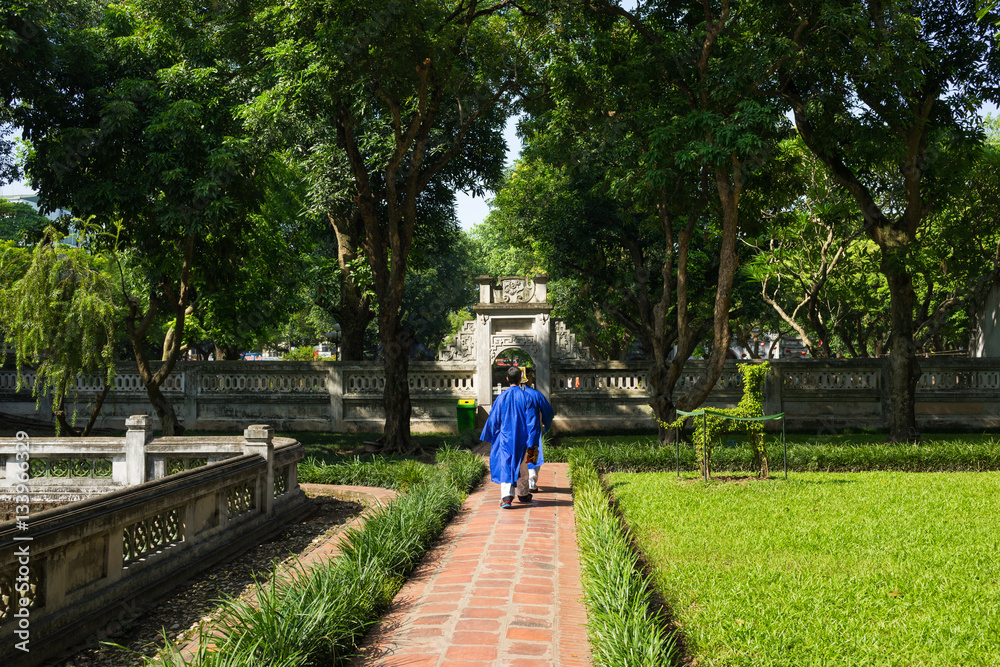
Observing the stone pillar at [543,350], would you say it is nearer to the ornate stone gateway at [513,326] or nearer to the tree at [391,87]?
the ornate stone gateway at [513,326]

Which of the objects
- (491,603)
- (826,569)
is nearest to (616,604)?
(491,603)

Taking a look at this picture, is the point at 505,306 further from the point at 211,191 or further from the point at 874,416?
the point at 874,416

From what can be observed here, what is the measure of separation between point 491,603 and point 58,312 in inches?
394

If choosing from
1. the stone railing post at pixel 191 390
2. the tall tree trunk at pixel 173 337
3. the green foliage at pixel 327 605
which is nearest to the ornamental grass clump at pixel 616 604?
the green foliage at pixel 327 605

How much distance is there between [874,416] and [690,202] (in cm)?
828

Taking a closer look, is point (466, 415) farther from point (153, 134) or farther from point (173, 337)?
point (153, 134)

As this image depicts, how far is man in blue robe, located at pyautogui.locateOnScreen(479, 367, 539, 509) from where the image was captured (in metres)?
8.76

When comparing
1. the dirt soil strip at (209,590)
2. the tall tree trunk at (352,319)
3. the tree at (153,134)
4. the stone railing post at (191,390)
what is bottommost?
the dirt soil strip at (209,590)

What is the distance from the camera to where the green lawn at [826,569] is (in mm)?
4574

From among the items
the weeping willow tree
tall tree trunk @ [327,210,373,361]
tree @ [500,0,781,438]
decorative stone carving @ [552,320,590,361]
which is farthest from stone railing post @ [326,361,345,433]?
tree @ [500,0,781,438]

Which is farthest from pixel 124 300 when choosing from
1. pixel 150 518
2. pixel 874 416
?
pixel 874 416

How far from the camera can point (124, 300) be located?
14.9 meters

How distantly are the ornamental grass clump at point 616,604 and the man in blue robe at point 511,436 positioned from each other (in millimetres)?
1692

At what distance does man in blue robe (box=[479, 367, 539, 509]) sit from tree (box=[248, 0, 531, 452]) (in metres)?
5.96
